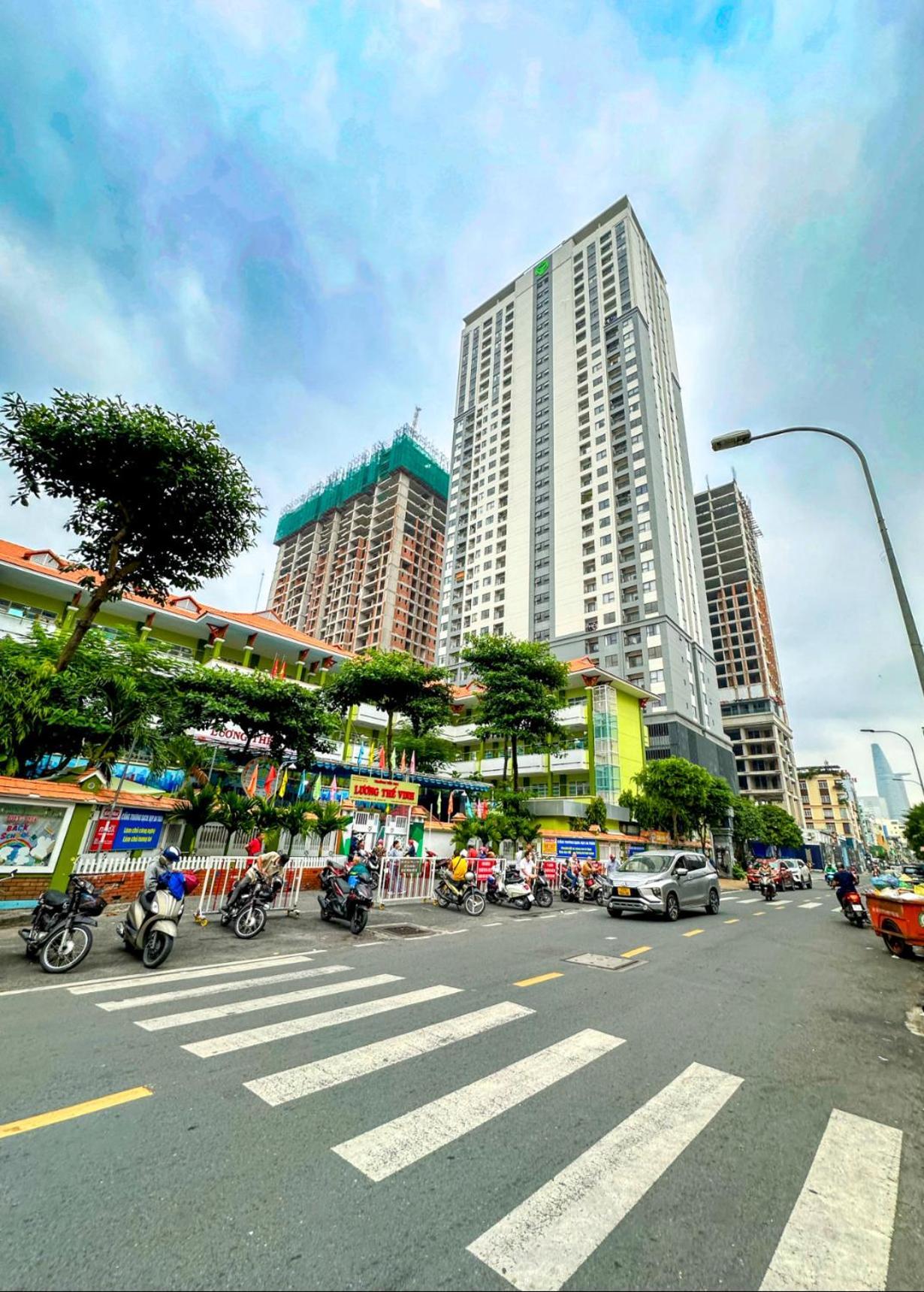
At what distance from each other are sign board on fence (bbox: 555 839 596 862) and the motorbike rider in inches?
627

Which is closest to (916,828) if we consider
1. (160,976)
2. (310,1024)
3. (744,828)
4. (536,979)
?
(744,828)

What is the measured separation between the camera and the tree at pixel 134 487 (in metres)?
13.0

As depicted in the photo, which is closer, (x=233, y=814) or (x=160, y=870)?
(x=160, y=870)

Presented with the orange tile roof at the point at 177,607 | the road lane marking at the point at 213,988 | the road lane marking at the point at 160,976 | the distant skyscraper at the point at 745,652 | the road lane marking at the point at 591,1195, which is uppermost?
the distant skyscraper at the point at 745,652

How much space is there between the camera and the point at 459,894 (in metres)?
14.8

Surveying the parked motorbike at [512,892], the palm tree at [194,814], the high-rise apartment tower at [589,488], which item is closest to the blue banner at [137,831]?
the palm tree at [194,814]

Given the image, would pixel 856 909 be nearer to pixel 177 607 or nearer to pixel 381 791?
pixel 381 791

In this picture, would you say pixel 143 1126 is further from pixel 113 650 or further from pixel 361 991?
pixel 113 650

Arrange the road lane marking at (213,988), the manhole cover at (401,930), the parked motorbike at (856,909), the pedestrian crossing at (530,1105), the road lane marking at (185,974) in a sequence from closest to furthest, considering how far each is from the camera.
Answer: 1. the pedestrian crossing at (530,1105)
2. the road lane marking at (213,988)
3. the road lane marking at (185,974)
4. the manhole cover at (401,930)
5. the parked motorbike at (856,909)

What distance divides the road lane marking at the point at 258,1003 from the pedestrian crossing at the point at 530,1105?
0.11 feet

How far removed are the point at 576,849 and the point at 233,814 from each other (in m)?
→ 16.0

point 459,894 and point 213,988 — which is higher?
point 459,894

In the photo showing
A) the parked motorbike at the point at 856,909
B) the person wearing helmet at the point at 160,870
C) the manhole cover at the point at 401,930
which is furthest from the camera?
the parked motorbike at the point at 856,909

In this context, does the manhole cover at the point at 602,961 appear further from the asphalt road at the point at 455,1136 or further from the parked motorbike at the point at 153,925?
the parked motorbike at the point at 153,925
